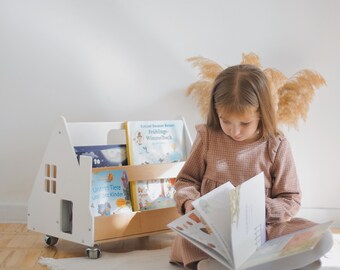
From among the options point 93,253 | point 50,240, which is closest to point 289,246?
point 93,253

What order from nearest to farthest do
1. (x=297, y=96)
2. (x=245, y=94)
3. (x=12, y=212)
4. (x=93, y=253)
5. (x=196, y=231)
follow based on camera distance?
(x=196, y=231), (x=245, y=94), (x=93, y=253), (x=297, y=96), (x=12, y=212)

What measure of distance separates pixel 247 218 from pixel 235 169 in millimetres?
300

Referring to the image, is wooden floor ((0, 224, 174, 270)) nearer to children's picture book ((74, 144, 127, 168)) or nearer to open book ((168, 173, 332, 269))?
children's picture book ((74, 144, 127, 168))

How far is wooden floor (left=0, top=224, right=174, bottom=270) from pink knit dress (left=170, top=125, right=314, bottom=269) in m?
0.31

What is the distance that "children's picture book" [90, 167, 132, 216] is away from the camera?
1.51 metres

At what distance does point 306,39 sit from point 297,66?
111 millimetres

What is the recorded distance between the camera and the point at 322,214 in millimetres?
1993

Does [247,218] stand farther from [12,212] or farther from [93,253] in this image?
[12,212]

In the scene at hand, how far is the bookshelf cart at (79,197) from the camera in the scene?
1466mm

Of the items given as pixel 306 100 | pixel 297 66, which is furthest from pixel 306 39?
pixel 306 100

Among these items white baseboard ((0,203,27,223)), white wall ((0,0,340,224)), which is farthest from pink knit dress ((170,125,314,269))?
white baseboard ((0,203,27,223))

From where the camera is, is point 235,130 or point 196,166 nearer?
point 235,130

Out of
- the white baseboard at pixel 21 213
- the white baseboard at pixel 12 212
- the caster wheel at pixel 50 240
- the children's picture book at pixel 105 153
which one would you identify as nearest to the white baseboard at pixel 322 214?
the white baseboard at pixel 21 213

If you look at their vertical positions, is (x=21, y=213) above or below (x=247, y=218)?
below
